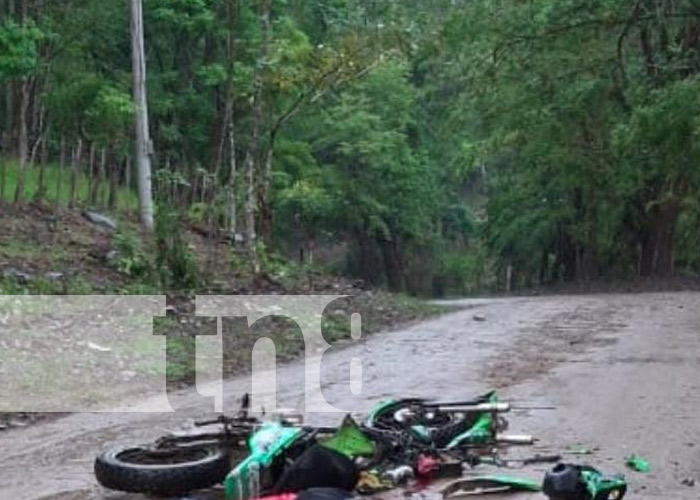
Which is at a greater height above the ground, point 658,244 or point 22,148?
point 22,148

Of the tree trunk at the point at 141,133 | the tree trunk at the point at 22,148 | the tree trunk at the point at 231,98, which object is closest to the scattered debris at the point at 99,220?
Result: the tree trunk at the point at 141,133

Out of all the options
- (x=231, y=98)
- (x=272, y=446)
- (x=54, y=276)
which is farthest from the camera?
(x=231, y=98)

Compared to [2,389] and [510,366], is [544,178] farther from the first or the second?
[2,389]

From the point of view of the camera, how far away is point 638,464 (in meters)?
6.72

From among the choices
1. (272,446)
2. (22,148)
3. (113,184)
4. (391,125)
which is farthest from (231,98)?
(391,125)

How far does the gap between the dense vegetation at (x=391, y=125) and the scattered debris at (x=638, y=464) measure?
25.0 ft

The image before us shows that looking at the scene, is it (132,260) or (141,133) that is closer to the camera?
(132,260)

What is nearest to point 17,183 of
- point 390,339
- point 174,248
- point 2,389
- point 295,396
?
point 174,248

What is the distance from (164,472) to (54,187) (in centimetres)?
1514

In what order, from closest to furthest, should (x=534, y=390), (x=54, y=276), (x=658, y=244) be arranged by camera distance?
(x=534, y=390), (x=54, y=276), (x=658, y=244)

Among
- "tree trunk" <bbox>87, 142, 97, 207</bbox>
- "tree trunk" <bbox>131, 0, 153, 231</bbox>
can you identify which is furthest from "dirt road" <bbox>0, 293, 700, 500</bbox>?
"tree trunk" <bbox>87, 142, 97, 207</bbox>

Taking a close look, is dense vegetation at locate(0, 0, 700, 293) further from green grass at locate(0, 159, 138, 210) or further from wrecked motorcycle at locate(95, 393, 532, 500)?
wrecked motorcycle at locate(95, 393, 532, 500)

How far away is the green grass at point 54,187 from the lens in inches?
759

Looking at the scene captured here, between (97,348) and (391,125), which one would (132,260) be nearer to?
(97,348)
